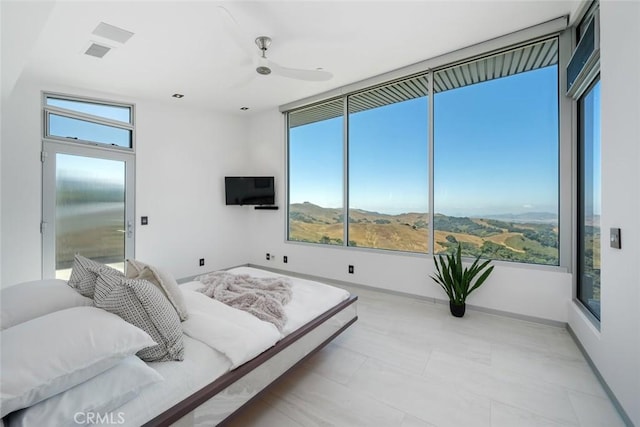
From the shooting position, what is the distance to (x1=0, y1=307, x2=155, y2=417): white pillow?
32.5 inches

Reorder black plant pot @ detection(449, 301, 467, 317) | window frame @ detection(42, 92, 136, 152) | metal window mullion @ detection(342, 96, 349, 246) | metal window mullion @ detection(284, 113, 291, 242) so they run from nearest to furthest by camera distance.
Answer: black plant pot @ detection(449, 301, 467, 317) < window frame @ detection(42, 92, 136, 152) < metal window mullion @ detection(342, 96, 349, 246) < metal window mullion @ detection(284, 113, 291, 242)

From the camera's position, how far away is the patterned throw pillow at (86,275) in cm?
150

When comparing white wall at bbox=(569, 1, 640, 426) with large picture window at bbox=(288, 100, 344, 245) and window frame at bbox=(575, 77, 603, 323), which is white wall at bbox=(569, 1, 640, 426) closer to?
window frame at bbox=(575, 77, 603, 323)

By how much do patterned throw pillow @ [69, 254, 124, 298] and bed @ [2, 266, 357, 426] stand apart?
71 mm

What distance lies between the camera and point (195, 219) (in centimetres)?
454

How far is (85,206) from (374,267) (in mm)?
3987

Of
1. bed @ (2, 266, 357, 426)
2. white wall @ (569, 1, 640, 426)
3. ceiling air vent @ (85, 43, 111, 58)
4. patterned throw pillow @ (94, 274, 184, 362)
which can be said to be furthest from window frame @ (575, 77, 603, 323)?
ceiling air vent @ (85, 43, 111, 58)

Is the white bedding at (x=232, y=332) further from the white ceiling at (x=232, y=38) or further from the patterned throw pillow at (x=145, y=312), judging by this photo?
the white ceiling at (x=232, y=38)

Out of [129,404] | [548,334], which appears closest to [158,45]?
[129,404]

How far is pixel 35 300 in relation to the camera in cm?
131

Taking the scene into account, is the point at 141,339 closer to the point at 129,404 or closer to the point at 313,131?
the point at 129,404

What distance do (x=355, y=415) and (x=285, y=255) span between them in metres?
3.31

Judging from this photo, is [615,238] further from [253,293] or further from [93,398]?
[93,398]

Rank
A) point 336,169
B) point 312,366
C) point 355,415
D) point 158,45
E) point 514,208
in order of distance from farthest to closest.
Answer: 1. point 336,169
2. point 514,208
3. point 158,45
4. point 312,366
5. point 355,415
